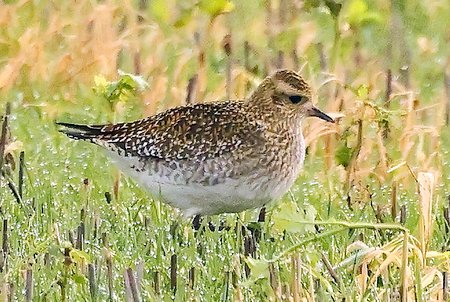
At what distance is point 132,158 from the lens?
696 centimetres

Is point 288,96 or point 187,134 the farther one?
point 288,96

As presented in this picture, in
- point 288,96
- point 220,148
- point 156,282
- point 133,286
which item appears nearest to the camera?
point 133,286

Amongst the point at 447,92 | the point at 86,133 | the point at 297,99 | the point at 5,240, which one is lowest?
the point at 5,240

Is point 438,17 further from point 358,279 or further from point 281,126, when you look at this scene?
point 358,279

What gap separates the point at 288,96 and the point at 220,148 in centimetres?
62

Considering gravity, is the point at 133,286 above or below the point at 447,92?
below

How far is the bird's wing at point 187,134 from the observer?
6.89m

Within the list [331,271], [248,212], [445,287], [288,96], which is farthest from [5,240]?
[288,96]

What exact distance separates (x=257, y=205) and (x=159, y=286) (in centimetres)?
159

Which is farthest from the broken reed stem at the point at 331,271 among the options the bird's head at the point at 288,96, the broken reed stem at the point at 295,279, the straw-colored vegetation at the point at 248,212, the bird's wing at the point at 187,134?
the bird's head at the point at 288,96

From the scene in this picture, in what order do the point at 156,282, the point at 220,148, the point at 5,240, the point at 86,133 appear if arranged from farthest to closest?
the point at 86,133
the point at 220,148
the point at 5,240
the point at 156,282

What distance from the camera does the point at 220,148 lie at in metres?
6.86

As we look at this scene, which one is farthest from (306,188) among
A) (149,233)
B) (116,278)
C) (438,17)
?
(438,17)

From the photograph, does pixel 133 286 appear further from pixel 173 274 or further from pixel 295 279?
pixel 173 274
